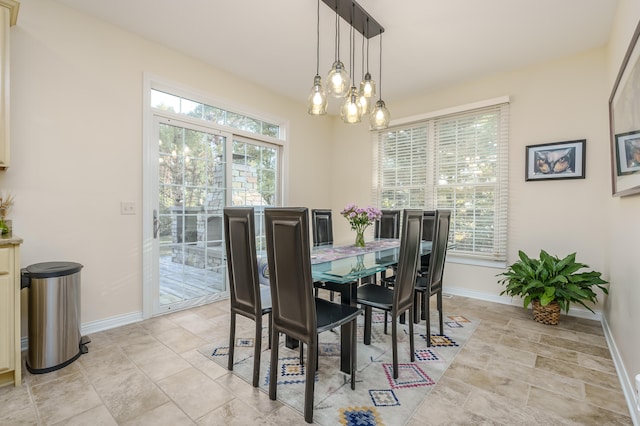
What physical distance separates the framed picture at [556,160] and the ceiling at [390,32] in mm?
967

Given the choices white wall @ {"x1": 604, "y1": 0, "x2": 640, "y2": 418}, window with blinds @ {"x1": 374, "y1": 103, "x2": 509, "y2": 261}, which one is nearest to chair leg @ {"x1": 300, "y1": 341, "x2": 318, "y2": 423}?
white wall @ {"x1": 604, "y1": 0, "x2": 640, "y2": 418}

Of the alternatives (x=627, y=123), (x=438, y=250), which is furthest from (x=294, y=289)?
(x=627, y=123)

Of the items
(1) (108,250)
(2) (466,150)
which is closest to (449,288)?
(2) (466,150)

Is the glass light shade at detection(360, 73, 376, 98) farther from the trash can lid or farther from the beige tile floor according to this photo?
the trash can lid

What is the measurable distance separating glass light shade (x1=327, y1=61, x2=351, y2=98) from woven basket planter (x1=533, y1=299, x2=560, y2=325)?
2777 mm

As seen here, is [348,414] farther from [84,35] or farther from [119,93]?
[84,35]

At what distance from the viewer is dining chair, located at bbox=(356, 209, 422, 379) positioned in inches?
77.0

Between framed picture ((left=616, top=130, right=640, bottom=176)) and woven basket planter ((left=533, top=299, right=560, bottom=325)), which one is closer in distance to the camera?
framed picture ((left=616, top=130, right=640, bottom=176))

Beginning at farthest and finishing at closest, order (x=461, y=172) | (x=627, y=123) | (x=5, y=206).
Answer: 1. (x=461, y=172)
2. (x=5, y=206)
3. (x=627, y=123)

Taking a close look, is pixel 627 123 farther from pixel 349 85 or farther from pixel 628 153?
pixel 349 85

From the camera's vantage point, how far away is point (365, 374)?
203 centimetres

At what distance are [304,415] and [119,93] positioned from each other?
120 inches

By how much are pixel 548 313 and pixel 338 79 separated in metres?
2.93

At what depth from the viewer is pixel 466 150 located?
383 centimetres
